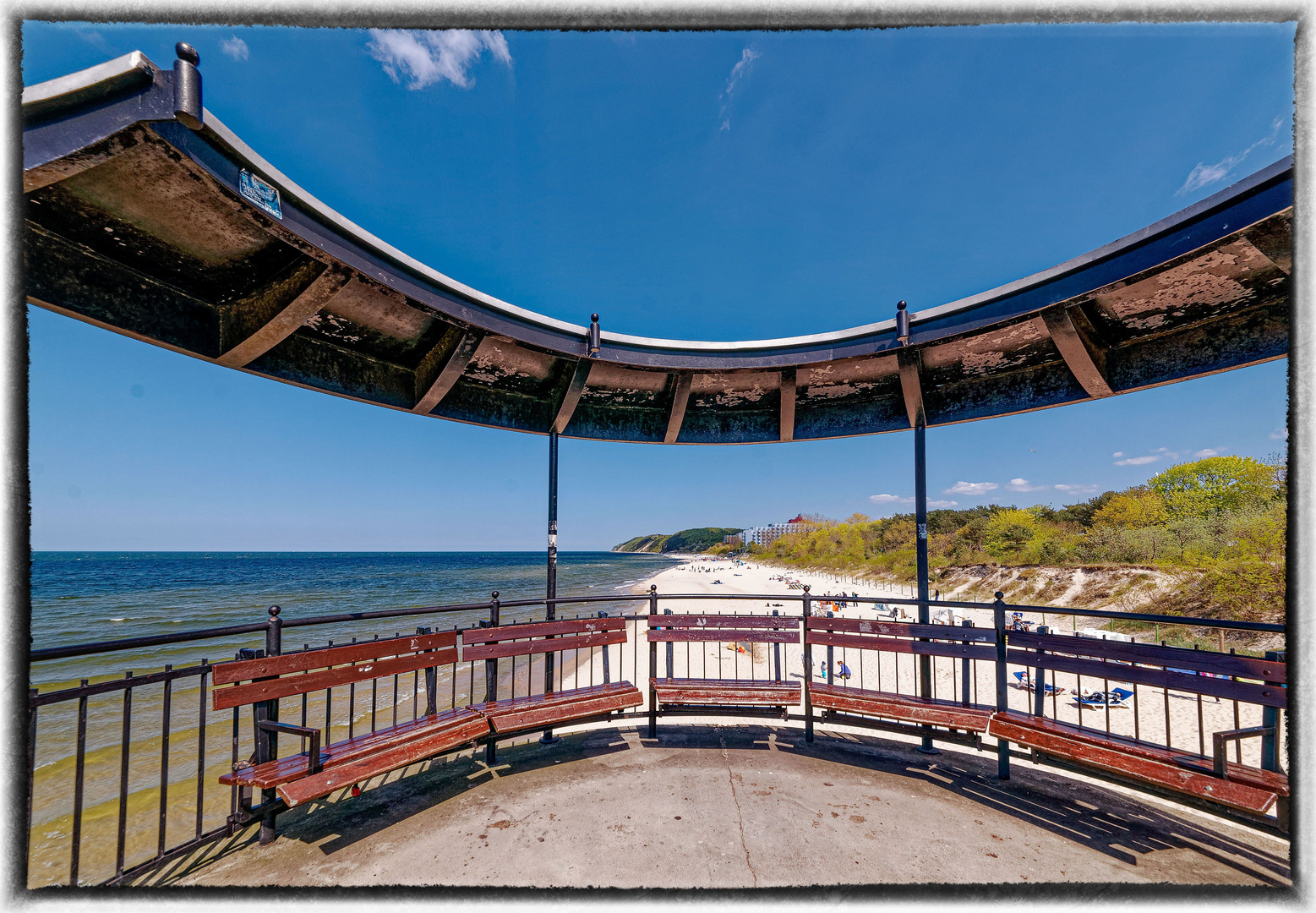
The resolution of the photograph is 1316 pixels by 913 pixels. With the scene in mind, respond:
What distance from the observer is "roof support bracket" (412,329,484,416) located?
453 centimetres

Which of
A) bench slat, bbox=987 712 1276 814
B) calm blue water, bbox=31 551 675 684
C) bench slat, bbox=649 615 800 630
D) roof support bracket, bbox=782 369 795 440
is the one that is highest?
roof support bracket, bbox=782 369 795 440

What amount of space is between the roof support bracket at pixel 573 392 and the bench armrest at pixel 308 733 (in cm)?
346

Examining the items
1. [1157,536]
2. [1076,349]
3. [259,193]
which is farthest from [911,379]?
[1157,536]

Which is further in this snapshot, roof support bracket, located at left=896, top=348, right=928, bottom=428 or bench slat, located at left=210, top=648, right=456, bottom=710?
roof support bracket, located at left=896, top=348, right=928, bottom=428

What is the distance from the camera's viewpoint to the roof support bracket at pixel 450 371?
14.9 ft

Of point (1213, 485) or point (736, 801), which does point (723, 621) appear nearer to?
point (736, 801)

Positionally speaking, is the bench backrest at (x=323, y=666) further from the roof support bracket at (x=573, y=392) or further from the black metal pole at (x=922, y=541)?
the black metal pole at (x=922, y=541)

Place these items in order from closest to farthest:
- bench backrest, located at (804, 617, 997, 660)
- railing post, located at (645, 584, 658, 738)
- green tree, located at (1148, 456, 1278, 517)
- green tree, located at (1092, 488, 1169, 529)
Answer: bench backrest, located at (804, 617, 997, 660) → railing post, located at (645, 584, 658, 738) → green tree, located at (1148, 456, 1278, 517) → green tree, located at (1092, 488, 1169, 529)

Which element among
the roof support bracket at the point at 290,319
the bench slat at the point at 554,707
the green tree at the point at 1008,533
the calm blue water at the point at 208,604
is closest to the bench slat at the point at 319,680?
the bench slat at the point at 554,707

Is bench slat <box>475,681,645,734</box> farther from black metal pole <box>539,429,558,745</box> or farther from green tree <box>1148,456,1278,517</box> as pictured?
green tree <box>1148,456,1278,517</box>

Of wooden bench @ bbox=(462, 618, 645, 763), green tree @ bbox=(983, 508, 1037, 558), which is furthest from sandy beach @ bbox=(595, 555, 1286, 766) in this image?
green tree @ bbox=(983, 508, 1037, 558)

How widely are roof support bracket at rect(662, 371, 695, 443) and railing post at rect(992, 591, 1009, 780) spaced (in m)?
3.47

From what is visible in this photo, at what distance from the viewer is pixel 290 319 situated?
12.2ft

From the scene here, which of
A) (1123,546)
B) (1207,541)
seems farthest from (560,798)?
(1123,546)
